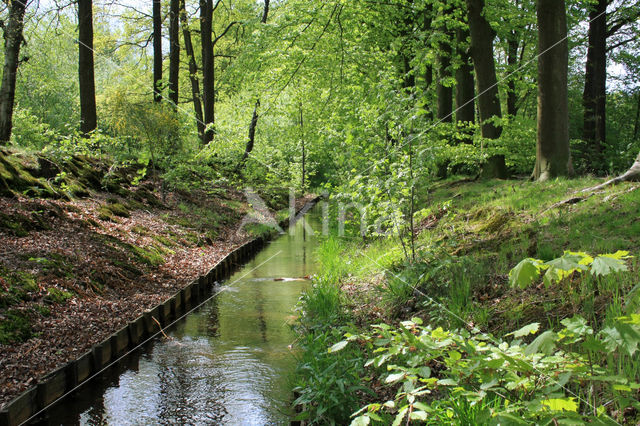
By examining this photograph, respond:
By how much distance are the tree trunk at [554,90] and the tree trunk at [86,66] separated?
10807 millimetres

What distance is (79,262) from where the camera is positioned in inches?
276

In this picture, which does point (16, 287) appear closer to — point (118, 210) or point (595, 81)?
point (118, 210)

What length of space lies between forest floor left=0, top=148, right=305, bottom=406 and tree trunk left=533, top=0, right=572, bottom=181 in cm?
676

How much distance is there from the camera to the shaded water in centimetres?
461

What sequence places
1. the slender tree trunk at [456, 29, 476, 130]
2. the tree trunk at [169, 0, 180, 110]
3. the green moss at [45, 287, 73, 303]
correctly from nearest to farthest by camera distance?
the green moss at [45, 287, 73, 303] < the slender tree trunk at [456, 29, 476, 130] < the tree trunk at [169, 0, 180, 110]

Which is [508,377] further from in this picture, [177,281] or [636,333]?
[177,281]

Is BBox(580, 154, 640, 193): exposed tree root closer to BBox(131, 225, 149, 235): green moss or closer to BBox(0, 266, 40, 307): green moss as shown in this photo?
BBox(0, 266, 40, 307): green moss

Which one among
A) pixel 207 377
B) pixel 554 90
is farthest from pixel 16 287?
pixel 554 90

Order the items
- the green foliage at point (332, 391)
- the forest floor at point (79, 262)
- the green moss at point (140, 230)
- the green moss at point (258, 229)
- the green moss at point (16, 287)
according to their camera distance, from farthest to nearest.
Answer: the green moss at point (258, 229), the green moss at point (140, 230), the green moss at point (16, 287), the forest floor at point (79, 262), the green foliage at point (332, 391)

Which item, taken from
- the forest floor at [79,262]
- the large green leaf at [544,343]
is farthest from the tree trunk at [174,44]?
the large green leaf at [544,343]

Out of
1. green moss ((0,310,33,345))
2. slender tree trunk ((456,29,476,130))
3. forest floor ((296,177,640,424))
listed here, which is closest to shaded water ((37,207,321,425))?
forest floor ((296,177,640,424))

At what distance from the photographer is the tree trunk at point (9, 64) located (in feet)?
35.9

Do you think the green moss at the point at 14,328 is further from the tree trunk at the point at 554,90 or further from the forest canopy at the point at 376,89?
the tree trunk at the point at 554,90

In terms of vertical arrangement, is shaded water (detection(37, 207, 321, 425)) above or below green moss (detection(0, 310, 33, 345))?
below
